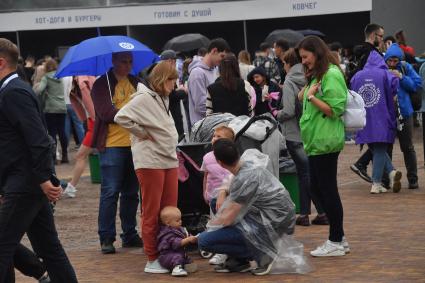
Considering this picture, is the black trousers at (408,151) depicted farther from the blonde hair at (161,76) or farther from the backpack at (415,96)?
the blonde hair at (161,76)

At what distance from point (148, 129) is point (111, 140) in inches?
39.2

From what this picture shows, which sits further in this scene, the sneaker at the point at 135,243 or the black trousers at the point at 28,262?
the sneaker at the point at 135,243

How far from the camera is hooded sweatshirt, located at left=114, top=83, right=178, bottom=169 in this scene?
30.6 ft

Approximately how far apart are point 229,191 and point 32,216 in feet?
6.52

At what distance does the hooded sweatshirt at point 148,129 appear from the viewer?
30.6ft

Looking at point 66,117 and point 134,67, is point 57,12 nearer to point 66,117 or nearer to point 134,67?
point 66,117

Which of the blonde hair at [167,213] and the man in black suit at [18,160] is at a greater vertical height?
the man in black suit at [18,160]

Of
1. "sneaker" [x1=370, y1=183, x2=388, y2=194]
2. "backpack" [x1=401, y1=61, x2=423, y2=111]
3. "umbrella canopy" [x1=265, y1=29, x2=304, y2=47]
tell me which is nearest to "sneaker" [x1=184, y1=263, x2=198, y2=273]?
"sneaker" [x1=370, y1=183, x2=388, y2=194]

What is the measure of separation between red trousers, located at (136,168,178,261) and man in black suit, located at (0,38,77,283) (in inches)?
69.0

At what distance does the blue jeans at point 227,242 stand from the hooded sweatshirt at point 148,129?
78 centimetres

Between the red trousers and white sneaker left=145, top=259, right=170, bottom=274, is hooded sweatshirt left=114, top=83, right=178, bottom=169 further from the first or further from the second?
white sneaker left=145, top=259, right=170, bottom=274

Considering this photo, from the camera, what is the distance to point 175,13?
24.1 meters

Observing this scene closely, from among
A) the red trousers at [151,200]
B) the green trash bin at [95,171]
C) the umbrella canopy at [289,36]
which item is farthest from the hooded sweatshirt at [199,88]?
the umbrella canopy at [289,36]

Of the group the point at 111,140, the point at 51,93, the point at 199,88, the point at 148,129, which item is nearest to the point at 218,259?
the point at 148,129
